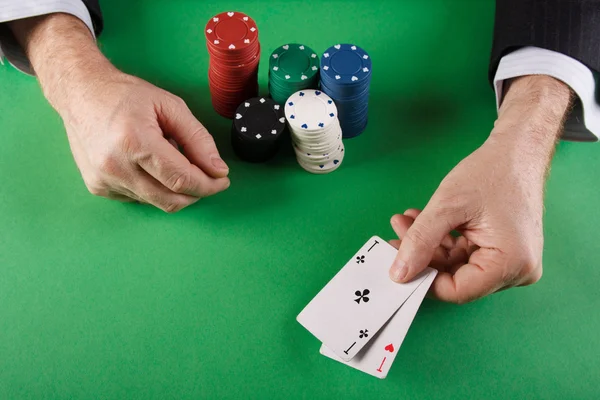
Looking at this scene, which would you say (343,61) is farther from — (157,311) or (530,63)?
(157,311)

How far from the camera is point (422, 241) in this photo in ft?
4.93

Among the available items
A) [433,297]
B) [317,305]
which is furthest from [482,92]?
[317,305]

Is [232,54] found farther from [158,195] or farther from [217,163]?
[158,195]

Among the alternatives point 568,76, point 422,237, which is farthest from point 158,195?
point 568,76

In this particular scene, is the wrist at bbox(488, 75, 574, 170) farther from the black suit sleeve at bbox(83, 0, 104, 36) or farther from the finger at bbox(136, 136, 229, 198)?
the black suit sleeve at bbox(83, 0, 104, 36)

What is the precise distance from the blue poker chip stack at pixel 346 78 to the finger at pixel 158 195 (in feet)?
1.75

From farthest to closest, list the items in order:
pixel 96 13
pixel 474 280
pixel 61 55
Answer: pixel 96 13, pixel 61 55, pixel 474 280

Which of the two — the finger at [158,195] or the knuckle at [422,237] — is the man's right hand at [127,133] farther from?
the knuckle at [422,237]

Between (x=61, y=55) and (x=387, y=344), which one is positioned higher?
(x=61, y=55)

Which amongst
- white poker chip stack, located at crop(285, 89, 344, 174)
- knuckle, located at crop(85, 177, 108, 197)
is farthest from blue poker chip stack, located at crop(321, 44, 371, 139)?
knuckle, located at crop(85, 177, 108, 197)

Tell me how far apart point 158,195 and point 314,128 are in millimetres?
489

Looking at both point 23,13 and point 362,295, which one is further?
point 23,13

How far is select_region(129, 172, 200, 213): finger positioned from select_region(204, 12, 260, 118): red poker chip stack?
1.29 ft

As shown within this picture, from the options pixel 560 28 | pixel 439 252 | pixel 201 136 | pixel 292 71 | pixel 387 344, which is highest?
pixel 560 28
